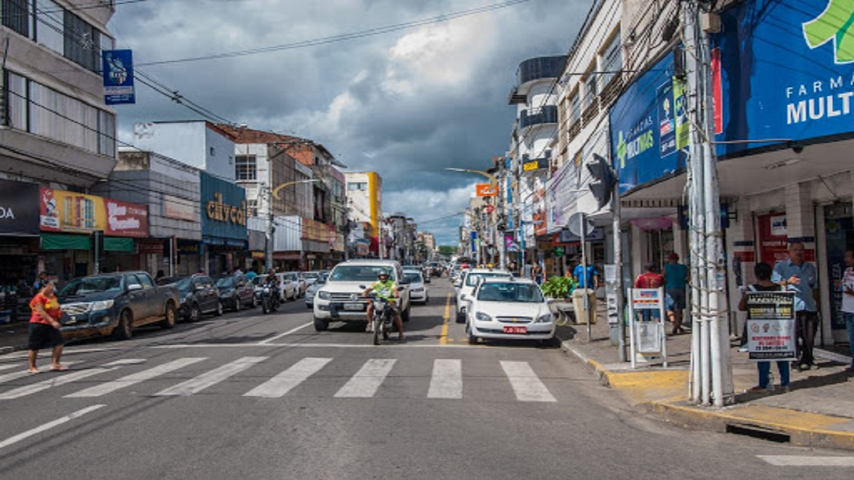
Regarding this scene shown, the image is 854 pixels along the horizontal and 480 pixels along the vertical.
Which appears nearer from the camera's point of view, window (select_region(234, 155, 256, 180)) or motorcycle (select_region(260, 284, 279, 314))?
motorcycle (select_region(260, 284, 279, 314))

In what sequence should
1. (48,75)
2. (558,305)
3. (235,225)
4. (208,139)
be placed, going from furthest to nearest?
(208,139) → (235,225) → (48,75) → (558,305)

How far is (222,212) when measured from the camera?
40312mm

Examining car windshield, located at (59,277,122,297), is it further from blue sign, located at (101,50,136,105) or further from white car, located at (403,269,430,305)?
white car, located at (403,269,430,305)

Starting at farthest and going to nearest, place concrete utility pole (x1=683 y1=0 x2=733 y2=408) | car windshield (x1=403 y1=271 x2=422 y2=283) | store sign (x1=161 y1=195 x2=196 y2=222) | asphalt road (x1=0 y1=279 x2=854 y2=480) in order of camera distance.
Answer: store sign (x1=161 y1=195 x2=196 y2=222)
car windshield (x1=403 y1=271 x2=422 y2=283)
concrete utility pole (x1=683 y1=0 x2=733 y2=408)
asphalt road (x1=0 y1=279 x2=854 y2=480)

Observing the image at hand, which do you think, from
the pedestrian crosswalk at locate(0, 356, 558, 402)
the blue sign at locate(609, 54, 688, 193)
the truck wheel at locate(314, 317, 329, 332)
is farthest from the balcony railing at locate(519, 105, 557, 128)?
the pedestrian crosswalk at locate(0, 356, 558, 402)

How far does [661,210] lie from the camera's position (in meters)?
16.4

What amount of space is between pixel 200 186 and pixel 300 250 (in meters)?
21.8

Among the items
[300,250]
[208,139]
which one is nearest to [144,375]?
[208,139]

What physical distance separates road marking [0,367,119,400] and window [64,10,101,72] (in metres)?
17.7

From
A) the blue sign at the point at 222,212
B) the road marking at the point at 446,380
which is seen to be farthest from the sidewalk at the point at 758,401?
the blue sign at the point at 222,212

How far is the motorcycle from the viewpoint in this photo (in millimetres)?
24062

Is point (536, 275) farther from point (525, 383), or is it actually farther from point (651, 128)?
point (525, 383)

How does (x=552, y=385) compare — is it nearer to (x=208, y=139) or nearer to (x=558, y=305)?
(x=558, y=305)

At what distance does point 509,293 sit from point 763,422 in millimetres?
8627
